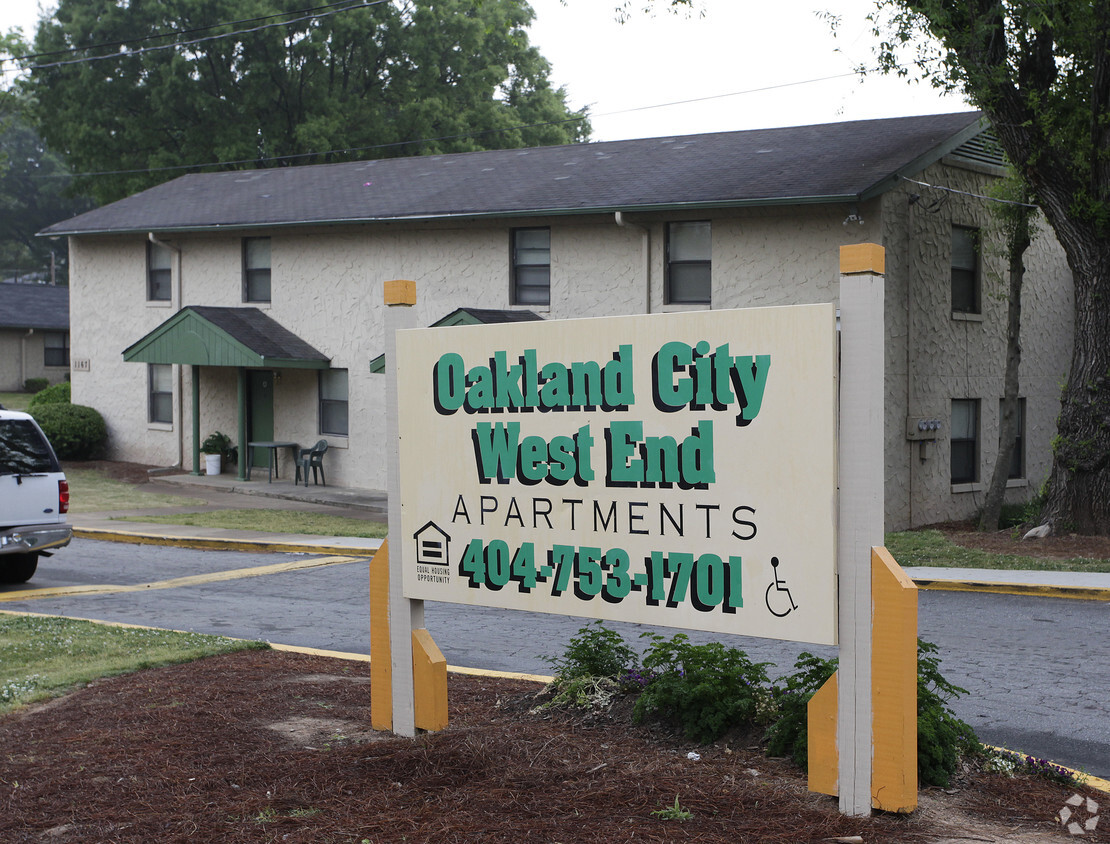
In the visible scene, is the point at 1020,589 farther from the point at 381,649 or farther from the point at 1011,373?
the point at 381,649

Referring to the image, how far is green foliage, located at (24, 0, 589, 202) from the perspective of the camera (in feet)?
132

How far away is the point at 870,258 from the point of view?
14.9 feet

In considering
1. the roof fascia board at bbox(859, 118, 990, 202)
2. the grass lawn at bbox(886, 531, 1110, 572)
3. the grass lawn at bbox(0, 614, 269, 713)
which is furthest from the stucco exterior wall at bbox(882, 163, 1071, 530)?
the grass lawn at bbox(0, 614, 269, 713)

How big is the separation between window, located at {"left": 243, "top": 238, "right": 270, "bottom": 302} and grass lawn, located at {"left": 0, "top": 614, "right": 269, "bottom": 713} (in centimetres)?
1594

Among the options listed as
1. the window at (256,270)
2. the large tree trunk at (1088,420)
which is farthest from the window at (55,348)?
the large tree trunk at (1088,420)

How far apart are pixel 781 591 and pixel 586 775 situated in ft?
3.99

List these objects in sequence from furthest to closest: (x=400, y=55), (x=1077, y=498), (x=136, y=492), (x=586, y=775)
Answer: (x=400, y=55) < (x=136, y=492) < (x=1077, y=498) < (x=586, y=775)

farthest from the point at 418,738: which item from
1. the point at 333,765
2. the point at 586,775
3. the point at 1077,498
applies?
the point at 1077,498

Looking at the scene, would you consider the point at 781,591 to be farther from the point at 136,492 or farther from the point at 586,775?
the point at 136,492

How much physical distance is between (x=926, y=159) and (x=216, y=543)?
12.3m

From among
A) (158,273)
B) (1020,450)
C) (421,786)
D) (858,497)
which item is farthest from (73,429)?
(858,497)

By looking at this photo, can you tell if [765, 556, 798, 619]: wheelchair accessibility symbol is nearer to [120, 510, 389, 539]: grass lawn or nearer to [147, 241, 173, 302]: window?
[120, 510, 389, 539]: grass lawn

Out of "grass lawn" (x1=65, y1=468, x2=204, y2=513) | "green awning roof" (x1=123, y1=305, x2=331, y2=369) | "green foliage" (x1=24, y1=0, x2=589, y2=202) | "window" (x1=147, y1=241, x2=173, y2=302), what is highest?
"green foliage" (x1=24, y1=0, x2=589, y2=202)

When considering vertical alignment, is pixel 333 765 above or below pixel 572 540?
below
